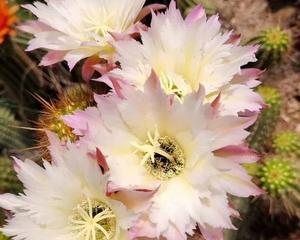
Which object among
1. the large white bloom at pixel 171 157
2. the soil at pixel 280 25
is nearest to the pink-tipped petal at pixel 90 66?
the large white bloom at pixel 171 157

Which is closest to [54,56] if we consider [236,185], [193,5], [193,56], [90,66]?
[90,66]

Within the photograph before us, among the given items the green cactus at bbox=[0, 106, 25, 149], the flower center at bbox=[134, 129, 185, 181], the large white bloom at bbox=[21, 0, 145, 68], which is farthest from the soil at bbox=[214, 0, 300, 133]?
the flower center at bbox=[134, 129, 185, 181]

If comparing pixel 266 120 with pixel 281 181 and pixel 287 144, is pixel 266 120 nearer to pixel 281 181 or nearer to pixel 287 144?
pixel 287 144

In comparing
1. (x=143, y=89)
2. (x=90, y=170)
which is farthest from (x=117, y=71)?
(x=90, y=170)

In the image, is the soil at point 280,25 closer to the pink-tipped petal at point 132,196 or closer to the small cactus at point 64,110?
the small cactus at point 64,110

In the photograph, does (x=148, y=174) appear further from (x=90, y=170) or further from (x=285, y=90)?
(x=285, y=90)
